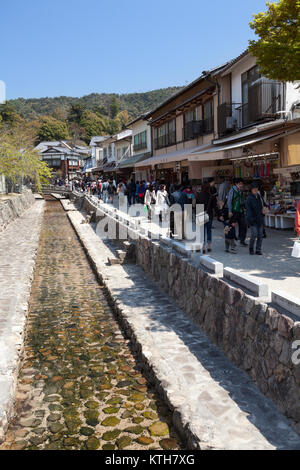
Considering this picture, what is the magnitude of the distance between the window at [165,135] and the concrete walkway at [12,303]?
11699 mm

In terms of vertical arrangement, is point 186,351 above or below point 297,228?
below

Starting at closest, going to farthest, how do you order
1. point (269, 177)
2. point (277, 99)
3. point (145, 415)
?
1. point (145, 415)
2. point (277, 99)
3. point (269, 177)

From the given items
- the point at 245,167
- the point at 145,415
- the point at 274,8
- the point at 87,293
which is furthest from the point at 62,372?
the point at 245,167

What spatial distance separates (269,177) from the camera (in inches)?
563

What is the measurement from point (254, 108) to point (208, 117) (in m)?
5.36

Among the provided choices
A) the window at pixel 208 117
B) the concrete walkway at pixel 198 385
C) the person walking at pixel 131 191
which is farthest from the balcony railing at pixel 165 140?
the concrete walkway at pixel 198 385

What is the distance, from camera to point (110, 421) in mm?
4602

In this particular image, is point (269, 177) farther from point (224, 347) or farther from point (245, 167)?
point (224, 347)

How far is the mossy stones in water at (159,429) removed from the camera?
432 centimetres

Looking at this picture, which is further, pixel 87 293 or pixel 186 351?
pixel 87 293

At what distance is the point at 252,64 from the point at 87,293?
1068 cm

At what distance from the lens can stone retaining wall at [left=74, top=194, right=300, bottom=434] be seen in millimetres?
3910

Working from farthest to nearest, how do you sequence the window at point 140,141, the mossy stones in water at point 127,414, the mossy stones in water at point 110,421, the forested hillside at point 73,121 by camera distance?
the forested hillside at point 73,121
the window at point 140,141
the mossy stones in water at point 127,414
the mossy stones in water at point 110,421

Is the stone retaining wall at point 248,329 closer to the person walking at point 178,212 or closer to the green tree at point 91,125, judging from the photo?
the person walking at point 178,212
